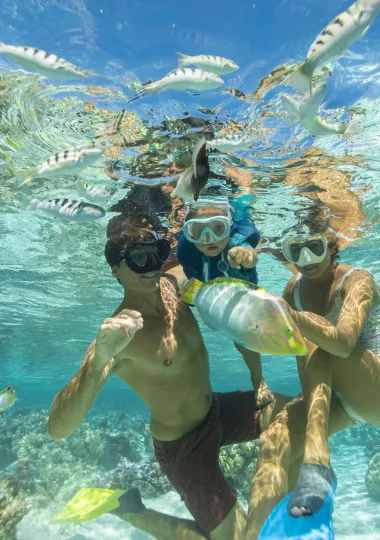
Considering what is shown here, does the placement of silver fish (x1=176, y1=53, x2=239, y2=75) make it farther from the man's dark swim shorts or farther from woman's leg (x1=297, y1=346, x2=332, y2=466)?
the man's dark swim shorts

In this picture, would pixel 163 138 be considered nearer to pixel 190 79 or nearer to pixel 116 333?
pixel 190 79

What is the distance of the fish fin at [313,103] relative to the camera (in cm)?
480

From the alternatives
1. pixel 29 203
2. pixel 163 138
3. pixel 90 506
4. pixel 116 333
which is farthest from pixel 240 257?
pixel 29 203

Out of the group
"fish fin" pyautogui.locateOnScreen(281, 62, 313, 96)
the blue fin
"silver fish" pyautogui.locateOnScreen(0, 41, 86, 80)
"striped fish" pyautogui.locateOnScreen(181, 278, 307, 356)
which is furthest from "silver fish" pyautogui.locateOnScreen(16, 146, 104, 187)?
the blue fin

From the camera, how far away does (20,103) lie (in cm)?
705

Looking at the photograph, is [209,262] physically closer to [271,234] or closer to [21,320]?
[271,234]

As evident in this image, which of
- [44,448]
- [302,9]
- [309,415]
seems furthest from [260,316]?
[44,448]

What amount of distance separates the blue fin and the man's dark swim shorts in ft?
7.37

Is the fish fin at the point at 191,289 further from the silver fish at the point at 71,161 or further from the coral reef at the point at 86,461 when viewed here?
the coral reef at the point at 86,461

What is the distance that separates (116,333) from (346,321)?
287 centimetres

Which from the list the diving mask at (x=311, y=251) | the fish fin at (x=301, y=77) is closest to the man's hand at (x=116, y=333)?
the fish fin at (x=301, y=77)

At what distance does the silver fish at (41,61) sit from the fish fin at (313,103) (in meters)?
3.04

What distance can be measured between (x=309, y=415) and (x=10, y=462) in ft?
61.6

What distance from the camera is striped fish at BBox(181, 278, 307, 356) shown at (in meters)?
2.67
